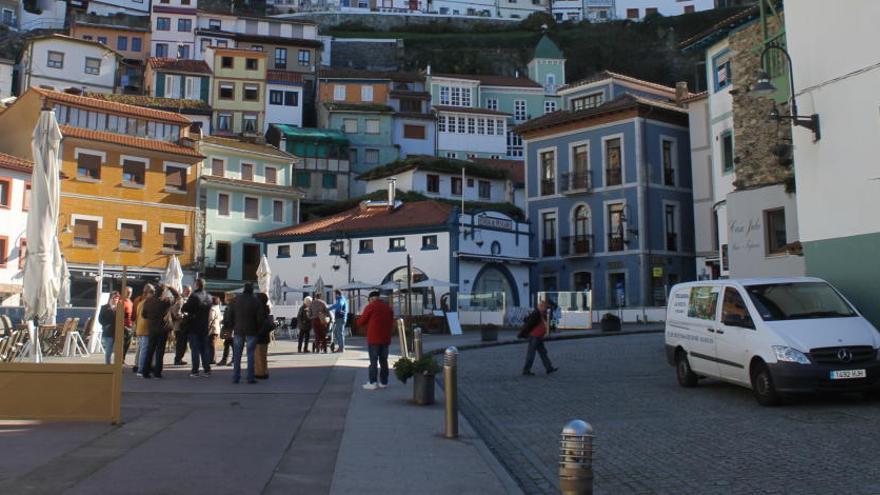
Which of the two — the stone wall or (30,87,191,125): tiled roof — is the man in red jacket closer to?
the stone wall

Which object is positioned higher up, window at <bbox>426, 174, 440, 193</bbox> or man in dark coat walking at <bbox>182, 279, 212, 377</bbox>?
window at <bbox>426, 174, 440, 193</bbox>

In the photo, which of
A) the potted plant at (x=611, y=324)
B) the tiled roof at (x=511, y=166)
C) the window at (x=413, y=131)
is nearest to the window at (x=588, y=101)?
the tiled roof at (x=511, y=166)

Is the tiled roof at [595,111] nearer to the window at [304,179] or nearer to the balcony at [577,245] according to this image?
the balcony at [577,245]

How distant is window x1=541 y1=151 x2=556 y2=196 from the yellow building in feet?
69.9

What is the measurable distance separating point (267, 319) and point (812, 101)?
11.1 m

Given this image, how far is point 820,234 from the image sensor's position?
1489 centimetres

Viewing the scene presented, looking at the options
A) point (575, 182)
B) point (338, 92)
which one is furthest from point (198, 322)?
point (338, 92)

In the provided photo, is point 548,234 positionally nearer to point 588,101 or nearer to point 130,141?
point 588,101

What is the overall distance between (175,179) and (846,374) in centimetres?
4301

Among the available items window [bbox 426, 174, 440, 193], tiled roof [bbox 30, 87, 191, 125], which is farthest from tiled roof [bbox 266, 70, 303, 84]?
window [bbox 426, 174, 440, 193]

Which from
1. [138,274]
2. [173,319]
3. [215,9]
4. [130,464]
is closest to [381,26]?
[215,9]

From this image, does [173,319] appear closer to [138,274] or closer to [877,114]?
[877,114]

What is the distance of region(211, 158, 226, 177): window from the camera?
164ft

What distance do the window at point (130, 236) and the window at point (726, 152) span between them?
31971 mm
